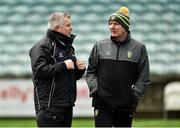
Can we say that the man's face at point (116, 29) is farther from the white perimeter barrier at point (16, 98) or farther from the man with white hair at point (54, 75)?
the white perimeter barrier at point (16, 98)

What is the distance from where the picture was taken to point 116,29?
6.53 metres

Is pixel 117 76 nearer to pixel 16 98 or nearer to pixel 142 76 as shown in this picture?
pixel 142 76

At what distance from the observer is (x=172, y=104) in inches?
533

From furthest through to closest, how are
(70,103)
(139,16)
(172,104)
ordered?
(139,16) < (172,104) < (70,103)

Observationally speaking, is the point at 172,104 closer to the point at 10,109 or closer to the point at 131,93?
the point at 10,109

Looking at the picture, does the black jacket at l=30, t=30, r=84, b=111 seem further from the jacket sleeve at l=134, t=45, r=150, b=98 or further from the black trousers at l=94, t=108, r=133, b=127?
the jacket sleeve at l=134, t=45, r=150, b=98

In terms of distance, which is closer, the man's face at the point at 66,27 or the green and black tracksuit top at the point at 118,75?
the man's face at the point at 66,27

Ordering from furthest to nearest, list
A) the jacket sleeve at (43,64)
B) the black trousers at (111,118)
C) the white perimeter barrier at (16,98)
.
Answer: the white perimeter barrier at (16,98) < the black trousers at (111,118) < the jacket sleeve at (43,64)

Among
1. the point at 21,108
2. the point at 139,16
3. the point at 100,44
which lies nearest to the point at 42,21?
the point at 139,16

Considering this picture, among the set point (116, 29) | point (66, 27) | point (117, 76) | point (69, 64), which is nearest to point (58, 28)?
point (66, 27)

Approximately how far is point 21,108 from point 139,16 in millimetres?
4719

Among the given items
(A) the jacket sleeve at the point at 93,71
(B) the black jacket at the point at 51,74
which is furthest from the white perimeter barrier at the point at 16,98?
(B) the black jacket at the point at 51,74

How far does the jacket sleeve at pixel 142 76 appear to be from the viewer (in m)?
6.52

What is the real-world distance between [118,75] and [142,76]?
25cm
